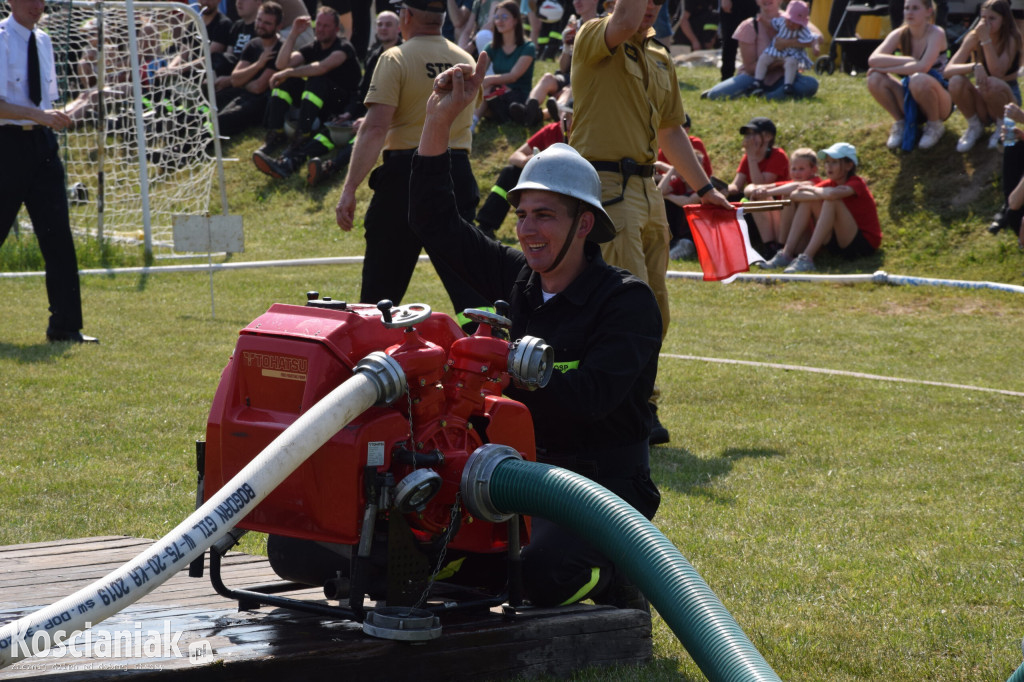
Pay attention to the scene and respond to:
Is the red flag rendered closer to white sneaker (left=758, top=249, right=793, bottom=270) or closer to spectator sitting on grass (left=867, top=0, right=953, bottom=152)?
white sneaker (left=758, top=249, right=793, bottom=270)

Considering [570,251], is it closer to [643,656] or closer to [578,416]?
[578,416]

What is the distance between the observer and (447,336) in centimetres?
322

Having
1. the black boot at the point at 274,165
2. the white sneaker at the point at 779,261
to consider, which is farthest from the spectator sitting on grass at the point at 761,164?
the black boot at the point at 274,165

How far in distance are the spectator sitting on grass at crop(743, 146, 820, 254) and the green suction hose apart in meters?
9.85

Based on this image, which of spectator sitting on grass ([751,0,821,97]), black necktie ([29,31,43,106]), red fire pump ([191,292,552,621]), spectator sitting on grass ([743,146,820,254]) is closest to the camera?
red fire pump ([191,292,552,621])

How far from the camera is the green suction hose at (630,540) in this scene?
2.76 metres

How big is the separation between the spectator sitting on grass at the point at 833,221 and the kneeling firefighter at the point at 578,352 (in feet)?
28.5

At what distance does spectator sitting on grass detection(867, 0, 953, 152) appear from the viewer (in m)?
13.3

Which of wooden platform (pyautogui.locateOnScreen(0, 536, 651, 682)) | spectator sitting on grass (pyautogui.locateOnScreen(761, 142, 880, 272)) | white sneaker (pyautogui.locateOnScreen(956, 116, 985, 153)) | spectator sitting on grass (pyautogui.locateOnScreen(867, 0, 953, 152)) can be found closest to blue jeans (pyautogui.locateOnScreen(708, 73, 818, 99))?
spectator sitting on grass (pyautogui.locateOnScreen(867, 0, 953, 152))

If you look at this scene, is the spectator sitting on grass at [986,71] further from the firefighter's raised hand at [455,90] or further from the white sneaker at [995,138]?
the firefighter's raised hand at [455,90]

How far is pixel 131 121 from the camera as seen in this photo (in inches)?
645

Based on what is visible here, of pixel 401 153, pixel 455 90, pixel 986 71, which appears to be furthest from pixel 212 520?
pixel 986 71

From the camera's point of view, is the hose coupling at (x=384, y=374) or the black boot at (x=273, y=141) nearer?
the hose coupling at (x=384, y=374)

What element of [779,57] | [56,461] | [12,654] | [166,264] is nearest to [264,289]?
[166,264]
